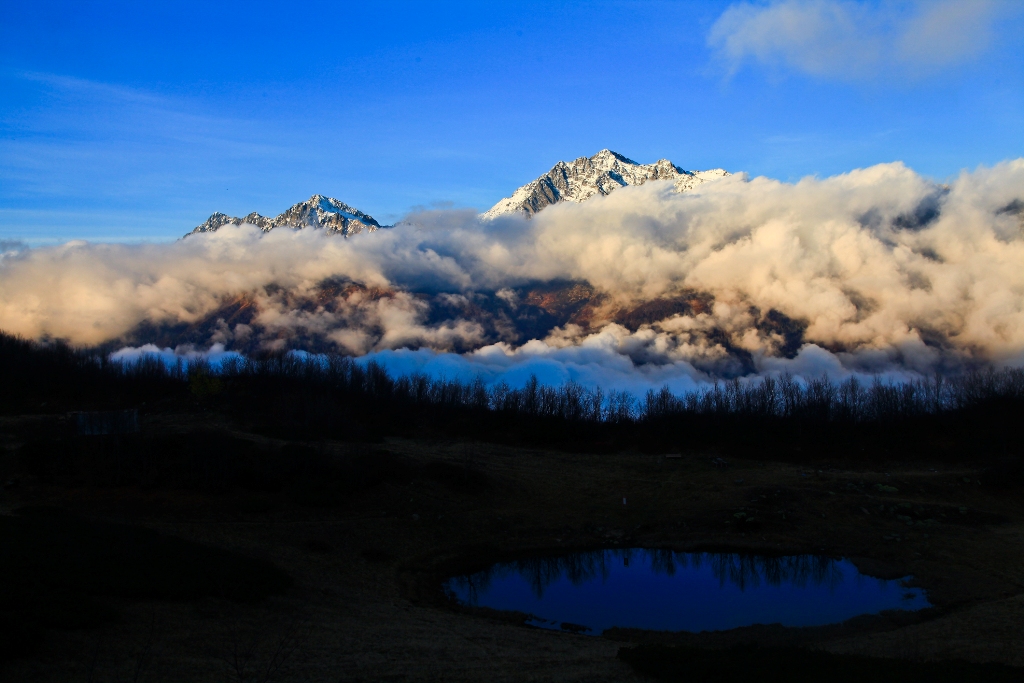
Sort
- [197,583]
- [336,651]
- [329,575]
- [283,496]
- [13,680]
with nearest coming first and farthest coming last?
[13,680], [336,651], [197,583], [329,575], [283,496]

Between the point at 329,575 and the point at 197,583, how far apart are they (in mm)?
9603

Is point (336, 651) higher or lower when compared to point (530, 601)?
higher

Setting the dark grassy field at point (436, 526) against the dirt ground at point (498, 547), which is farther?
the dark grassy field at point (436, 526)

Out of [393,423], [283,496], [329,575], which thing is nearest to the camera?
[329,575]

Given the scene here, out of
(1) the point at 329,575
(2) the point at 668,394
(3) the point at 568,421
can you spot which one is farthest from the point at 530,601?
(2) the point at 668,394

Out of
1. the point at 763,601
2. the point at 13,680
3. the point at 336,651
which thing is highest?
the point at 13,680

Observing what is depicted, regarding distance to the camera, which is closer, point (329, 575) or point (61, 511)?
point (329, 575)

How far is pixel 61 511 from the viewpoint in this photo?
130 feet

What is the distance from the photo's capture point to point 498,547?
150ft

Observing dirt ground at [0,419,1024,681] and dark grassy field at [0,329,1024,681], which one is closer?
dirt ground at [0,419,1024,681]

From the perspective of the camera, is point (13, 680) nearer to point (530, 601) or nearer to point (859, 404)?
point (530, 601)

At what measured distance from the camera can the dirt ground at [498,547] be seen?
837 inches

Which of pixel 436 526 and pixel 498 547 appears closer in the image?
pixel 498 547

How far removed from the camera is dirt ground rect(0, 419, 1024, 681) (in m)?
21.3
